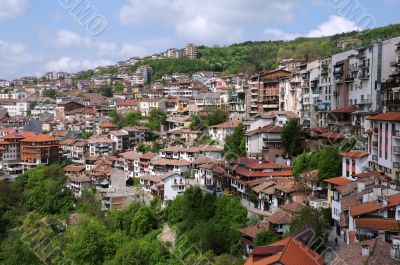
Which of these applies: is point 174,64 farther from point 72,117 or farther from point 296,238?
point 296,238

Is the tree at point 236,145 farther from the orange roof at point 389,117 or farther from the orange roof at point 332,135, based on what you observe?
the orange roof at point 389,117

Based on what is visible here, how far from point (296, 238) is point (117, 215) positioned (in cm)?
1223

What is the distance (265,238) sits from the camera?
562 inches

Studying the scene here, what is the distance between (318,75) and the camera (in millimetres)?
25156

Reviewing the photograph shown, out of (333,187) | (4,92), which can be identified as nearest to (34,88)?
(4,92)

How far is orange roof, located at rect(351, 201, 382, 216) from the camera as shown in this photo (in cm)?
1202

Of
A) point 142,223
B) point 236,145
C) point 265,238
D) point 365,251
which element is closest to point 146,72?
point 236,145

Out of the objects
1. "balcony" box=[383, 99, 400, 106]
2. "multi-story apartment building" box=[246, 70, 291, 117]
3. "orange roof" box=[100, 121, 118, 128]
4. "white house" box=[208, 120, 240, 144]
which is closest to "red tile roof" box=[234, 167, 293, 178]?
"balcony" box=[383, 99, 400, 106]

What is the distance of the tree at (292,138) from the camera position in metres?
22.4

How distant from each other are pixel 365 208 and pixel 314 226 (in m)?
1.55

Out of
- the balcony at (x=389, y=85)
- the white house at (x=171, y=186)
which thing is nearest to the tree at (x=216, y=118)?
the white house at (x=171, y=186)

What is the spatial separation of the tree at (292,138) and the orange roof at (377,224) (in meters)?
10.5

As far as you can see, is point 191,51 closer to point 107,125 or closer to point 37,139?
point 107,125

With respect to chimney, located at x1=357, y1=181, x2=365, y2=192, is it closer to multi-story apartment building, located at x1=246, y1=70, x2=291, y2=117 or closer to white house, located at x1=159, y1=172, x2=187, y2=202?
white house, located at x1=159, y1=172, x2=187, y2=202
